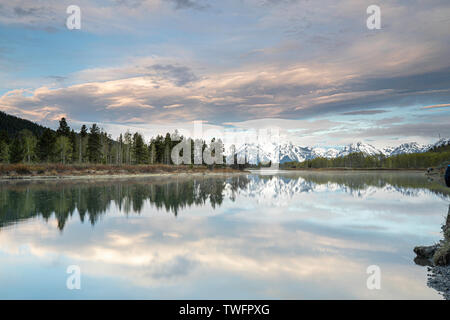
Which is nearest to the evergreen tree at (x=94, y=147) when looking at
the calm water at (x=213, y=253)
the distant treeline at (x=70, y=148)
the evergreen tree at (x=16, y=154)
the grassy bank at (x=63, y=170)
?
the distant treeline at (x=70, y=148)

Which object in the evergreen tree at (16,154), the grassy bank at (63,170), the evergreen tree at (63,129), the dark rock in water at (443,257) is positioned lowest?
the dark rock in water at (443,257)

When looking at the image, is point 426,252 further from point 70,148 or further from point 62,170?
point 70,148

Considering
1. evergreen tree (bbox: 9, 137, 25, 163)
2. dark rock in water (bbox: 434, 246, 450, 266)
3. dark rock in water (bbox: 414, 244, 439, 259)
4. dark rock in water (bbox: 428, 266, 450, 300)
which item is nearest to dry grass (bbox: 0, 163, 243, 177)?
evergreen tree (bbox: 9, 137, 25, 163)

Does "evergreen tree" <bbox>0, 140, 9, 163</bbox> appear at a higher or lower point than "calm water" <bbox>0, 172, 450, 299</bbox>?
higher

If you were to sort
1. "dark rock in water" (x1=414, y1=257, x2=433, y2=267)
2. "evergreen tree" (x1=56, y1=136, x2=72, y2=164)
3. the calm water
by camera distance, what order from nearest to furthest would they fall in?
the calm water, "dark rock in water" (x1=414, y1=257, x2=433, y2=267), "evergreen tree" (x1=56, y1=136, x2=72, y2=164)

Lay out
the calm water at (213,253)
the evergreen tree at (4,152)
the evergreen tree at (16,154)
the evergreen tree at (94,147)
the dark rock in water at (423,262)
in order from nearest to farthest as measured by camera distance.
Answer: the calm water at (213,253)
the dark rock in water at (423,262)
the evergreen tree at (16,154)
the evergreen tree at (4,152)
the evergreen tree at (94,147)

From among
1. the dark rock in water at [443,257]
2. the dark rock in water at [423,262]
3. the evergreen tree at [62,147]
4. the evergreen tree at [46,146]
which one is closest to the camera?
the dark rock in water at [443,257]

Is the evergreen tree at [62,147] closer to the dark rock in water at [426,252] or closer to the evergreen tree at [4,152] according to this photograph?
the evergreen tree at [4,152]

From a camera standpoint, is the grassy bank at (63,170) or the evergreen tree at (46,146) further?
the evergreen tree at (46,146)

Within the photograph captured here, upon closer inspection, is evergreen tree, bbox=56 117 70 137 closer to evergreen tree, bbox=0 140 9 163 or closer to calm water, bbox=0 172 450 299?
evergreen tree, bbox=0 140 9 163

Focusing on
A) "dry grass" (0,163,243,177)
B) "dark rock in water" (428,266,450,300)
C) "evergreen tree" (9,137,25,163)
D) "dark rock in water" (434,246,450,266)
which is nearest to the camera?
"dark rock in water" (428,266,450,300)

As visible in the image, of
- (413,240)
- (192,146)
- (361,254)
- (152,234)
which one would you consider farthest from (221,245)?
(192,146)
